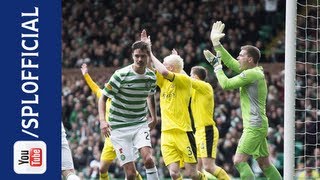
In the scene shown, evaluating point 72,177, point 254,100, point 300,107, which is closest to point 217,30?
point 254,100

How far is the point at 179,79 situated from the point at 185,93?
0.40 m

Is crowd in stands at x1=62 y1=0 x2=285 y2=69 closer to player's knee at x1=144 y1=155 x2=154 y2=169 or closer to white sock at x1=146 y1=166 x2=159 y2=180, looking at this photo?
white sock at x1=146 y1=166 x2=159 y2=180

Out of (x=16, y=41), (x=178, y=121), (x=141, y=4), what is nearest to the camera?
(x=16, y=41)

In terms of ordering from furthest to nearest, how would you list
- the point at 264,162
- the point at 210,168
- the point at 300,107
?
1. the point at 300,107
2. the point at 210,168
3. the point at 264,162

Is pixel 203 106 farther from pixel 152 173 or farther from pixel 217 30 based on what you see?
pixel 152 173

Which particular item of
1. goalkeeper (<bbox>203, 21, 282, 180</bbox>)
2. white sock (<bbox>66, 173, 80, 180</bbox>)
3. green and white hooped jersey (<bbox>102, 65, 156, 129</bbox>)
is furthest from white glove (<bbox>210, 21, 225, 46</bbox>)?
white sock (<bbox>66, 173, 80, 180</bbox>)

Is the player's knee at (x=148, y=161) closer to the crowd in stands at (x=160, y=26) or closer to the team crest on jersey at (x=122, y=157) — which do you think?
the team crest on jersey at (x=122, y=157)

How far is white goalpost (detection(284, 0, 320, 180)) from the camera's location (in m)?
11.7

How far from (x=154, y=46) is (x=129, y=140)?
45.4ft

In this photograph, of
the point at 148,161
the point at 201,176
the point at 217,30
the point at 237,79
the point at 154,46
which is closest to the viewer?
the point at 148,161

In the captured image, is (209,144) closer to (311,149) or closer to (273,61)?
(311,149)

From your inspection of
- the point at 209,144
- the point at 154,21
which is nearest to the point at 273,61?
the point at 154,21

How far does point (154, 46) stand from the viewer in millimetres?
25906

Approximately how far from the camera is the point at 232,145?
2108 cm
